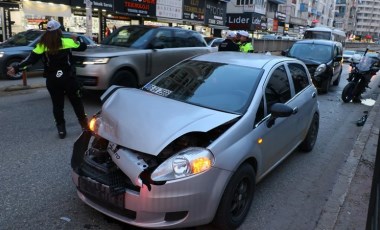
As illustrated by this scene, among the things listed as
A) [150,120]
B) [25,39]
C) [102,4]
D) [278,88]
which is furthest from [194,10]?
[150,120]

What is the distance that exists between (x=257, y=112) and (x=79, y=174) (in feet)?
6.11

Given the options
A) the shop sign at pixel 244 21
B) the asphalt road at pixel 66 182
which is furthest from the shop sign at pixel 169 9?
the shop sign at pixel 244 21

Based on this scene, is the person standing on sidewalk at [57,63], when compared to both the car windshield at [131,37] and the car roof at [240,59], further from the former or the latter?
the car windshield at [131,37]

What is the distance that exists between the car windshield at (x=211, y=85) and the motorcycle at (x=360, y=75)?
7764 millimetres

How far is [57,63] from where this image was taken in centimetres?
556

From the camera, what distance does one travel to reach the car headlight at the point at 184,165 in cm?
302

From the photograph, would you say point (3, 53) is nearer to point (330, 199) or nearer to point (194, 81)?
point (194, 81)

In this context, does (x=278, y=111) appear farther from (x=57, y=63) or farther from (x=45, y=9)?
(x=45, y=9)

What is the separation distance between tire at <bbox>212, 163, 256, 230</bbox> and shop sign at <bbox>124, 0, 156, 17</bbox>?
2367 cm

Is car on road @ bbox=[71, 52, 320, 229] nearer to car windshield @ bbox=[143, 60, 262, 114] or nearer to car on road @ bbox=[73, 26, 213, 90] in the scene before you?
car windshield @ bbox=[143, 60, 262, 114]

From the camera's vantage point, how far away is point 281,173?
519cm

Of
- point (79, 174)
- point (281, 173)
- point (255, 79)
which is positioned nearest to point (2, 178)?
point (79, 174)

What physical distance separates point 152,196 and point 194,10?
32112mm

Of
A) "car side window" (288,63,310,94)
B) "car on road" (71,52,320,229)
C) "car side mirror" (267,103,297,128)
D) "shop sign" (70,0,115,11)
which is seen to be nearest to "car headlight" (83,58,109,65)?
"car on road" (71,52,320,229)
